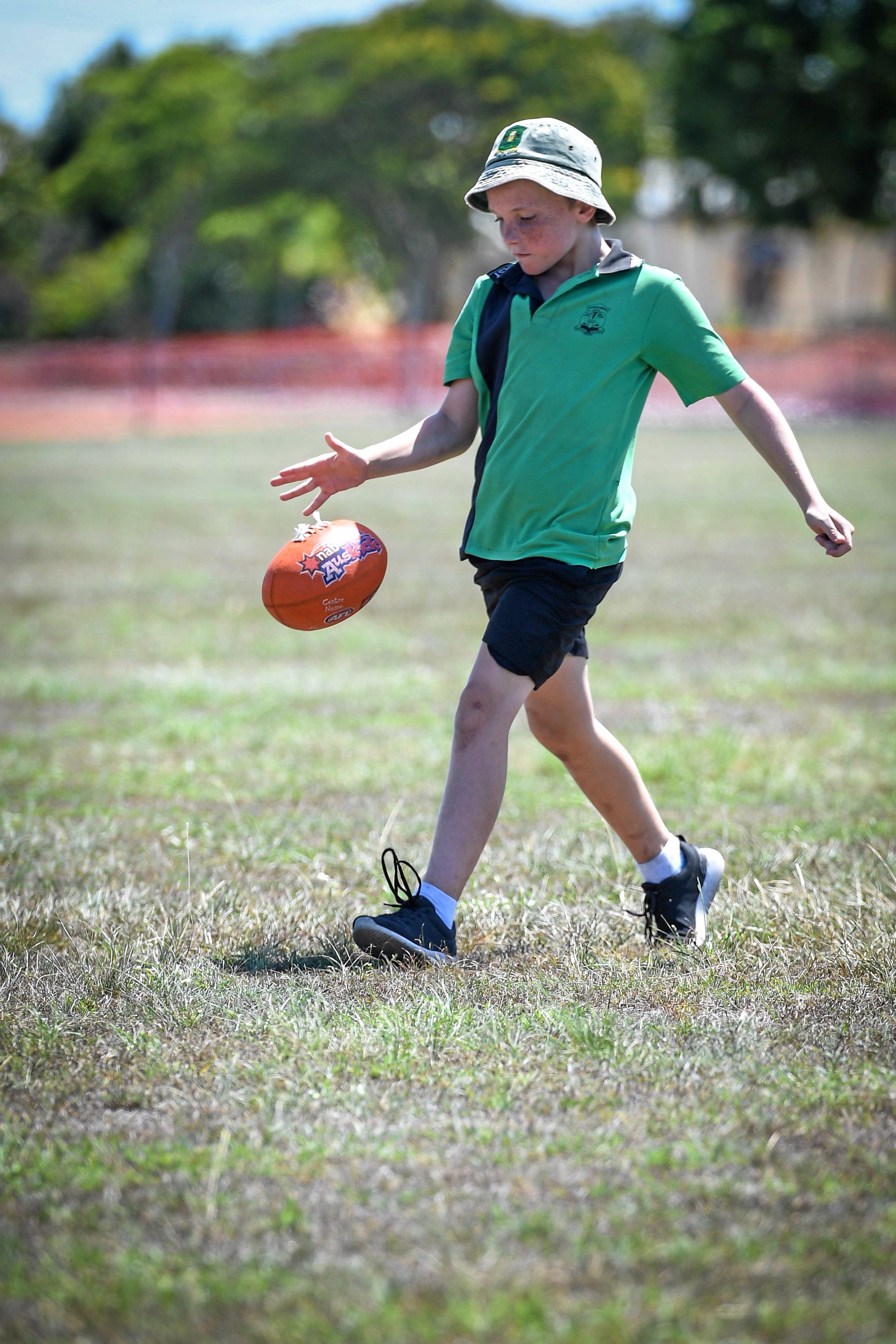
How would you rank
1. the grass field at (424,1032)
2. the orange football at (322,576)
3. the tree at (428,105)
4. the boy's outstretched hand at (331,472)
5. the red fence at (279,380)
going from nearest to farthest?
the grass field at (424,1032)
the boy's outstretched hand at (331,472)
the orange football at (322,576)
the red fence at (279,380)
the tree at (428,105)

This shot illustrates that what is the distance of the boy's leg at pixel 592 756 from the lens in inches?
138

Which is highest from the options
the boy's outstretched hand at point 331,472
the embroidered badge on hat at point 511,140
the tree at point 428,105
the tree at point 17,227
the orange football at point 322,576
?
the tree at point 428,105

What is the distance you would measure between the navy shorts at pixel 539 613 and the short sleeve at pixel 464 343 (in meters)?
0.53

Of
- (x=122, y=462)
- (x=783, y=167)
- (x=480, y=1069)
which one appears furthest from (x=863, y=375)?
(x=480, y=1069)

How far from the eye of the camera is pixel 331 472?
348 cm

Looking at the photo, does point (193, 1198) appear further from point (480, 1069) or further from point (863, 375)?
point (863, 375)

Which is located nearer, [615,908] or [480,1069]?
[480,1069]

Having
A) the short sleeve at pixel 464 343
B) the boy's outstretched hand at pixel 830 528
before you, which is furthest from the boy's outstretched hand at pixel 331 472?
the boy's outstretched hand at pixel 830 528

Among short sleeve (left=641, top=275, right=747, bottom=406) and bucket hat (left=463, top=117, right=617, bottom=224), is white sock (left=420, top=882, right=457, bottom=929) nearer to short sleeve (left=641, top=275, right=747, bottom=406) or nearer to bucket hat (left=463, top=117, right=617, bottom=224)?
short sleeve (left=641, top=275, right=747, bottom=406)

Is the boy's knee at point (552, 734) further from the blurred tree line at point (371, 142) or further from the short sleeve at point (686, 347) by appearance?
the blurred tree line at point (371, 142)

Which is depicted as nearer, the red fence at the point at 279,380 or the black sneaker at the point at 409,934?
the black sneaker at the point at 409,934

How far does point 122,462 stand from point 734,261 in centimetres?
5289

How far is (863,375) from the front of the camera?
108ft

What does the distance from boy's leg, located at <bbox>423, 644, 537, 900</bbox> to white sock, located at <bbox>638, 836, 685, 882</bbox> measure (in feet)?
1.75
